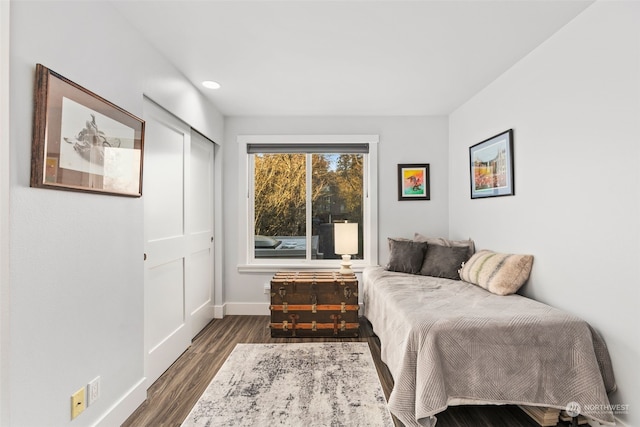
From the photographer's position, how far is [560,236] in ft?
7.22

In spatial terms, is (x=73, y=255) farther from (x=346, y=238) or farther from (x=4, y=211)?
(x=346, y=238)

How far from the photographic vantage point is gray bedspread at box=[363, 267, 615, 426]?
5.92ft

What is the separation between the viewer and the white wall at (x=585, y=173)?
5.65ft

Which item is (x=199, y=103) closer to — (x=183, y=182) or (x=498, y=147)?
(x=183, y=182)

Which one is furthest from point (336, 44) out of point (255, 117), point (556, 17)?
point (255, 117)

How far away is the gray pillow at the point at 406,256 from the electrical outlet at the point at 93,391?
2.66 metres

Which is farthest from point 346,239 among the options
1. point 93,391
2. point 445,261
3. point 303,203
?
point 93,391

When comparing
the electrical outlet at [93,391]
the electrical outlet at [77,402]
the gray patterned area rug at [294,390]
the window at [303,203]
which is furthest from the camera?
the window at [303,203]

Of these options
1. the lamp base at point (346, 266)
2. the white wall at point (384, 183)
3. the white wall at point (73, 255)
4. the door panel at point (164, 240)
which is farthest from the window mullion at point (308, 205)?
the white wall at point (73, 255)

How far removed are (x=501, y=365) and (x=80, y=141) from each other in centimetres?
247

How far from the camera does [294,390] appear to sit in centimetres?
230

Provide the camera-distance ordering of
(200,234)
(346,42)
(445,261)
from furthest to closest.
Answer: (200,234), (445,261), (346,42)

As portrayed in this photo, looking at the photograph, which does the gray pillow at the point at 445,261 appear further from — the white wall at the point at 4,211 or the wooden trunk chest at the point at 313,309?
the white wall at the point at 4,211

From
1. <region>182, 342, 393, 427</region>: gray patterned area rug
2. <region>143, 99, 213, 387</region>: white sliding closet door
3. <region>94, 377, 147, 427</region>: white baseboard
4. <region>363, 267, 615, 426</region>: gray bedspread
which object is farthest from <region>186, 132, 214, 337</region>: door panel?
<region>363, 267, 615, 426</region>: gray bedspread
